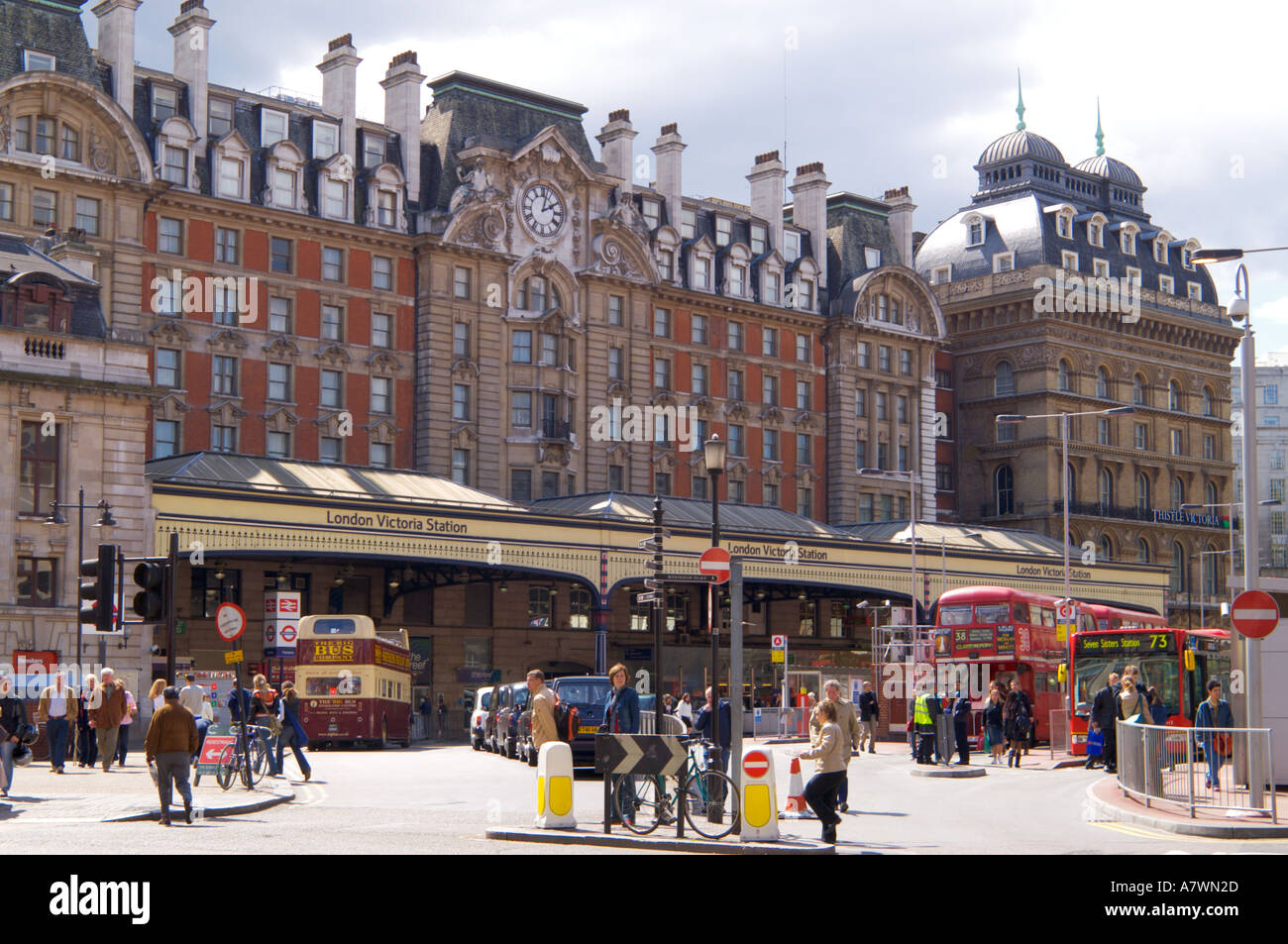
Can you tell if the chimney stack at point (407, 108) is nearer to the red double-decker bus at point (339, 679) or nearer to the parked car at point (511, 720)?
the red double-decker bus at point (339, 679)

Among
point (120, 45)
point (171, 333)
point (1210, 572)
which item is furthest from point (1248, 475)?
point (1210, 572)

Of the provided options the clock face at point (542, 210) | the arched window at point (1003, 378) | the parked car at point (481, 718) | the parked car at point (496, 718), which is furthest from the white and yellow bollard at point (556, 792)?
the arched window at point (1003, 378)

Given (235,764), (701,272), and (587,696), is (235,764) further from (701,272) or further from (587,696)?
(701,272)

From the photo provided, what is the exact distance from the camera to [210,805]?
24.2 metres

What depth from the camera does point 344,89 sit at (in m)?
67.1

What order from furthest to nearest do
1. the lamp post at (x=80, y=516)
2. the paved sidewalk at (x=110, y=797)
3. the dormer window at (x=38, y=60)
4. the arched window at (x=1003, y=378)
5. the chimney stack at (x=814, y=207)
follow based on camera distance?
the arched window at (x=1003, y=378)
the chimney stack at (x=814, y=207)
the dormer window at (x=38, y=60)
the lamp post at (x=80, y=516)
the paved sidewalk at (x=110, y=797)

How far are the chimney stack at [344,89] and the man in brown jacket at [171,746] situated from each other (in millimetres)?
46565

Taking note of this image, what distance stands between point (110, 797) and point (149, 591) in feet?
15.4

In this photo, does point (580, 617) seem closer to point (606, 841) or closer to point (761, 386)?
point (761, 386)

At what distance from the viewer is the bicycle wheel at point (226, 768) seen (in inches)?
1089

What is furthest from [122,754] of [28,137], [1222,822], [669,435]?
[669,435]

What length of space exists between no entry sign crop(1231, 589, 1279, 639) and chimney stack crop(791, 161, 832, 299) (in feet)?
194

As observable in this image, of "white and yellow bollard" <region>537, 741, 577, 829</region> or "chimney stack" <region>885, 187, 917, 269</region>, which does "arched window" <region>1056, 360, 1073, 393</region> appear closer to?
"chimney stack" <region>885, 187, 917, 269</region>

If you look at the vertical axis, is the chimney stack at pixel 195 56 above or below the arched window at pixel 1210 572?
above
